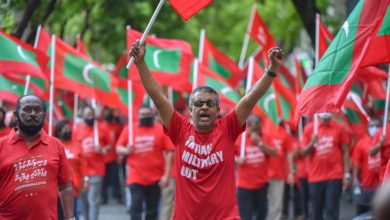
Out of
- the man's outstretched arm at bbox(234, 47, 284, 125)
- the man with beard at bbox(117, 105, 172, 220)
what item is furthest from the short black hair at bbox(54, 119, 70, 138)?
the man's outstretched arm at bbox(234, 47, 284, 125)

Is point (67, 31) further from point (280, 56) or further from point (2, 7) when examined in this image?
point (280, 56)

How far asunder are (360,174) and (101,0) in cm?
1095

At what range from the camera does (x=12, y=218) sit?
22.9 feet

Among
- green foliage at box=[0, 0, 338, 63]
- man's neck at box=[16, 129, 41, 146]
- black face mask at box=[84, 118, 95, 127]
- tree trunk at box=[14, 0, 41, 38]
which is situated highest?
green foliage at box=[0, 0, 338, 63]

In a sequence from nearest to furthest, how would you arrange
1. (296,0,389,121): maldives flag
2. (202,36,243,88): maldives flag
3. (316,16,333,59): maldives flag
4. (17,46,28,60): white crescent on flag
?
1. (296,0,389,121): maldives flag
2. (316,16,333,59): maldives flag
3. (17,46,28,60): white crescent on flag
4. (202,36,243,88): maldives flag

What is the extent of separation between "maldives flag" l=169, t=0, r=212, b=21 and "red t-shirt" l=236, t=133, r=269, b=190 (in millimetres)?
5870

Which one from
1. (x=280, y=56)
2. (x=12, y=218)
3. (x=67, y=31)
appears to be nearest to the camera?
(x=280, y=56)

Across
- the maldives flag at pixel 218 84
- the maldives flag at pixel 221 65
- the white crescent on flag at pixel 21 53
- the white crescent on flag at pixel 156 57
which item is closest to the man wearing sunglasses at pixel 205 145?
the white crescent on flag at pixel 21 53

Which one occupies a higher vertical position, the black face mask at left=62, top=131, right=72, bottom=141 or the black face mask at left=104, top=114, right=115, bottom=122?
the black face mask at left=104, top=114, right=115, bottom=122

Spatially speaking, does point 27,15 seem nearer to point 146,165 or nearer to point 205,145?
point 146,165

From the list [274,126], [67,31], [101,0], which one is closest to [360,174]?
[274,126]

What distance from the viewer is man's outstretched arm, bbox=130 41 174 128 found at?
6492 millimetres

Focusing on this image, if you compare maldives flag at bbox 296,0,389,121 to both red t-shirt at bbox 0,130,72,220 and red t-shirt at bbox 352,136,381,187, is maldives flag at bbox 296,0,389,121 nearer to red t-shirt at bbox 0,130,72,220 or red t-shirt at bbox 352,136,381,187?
red t-shirt at bbox 0,130,72,220

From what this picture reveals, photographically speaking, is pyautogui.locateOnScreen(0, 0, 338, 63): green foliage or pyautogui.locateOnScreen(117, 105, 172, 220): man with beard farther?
pyautogui.locateOnScreen(0, 0, 338, 63): green foliage
